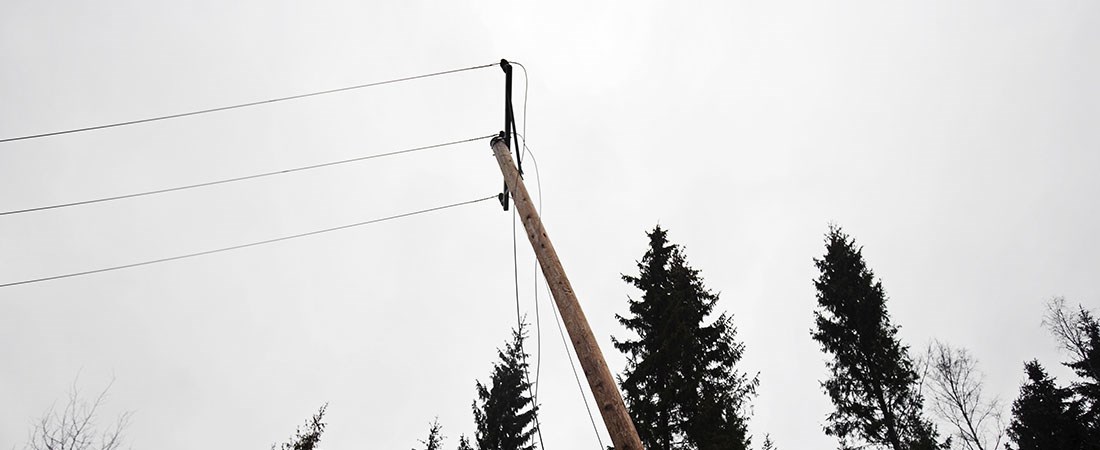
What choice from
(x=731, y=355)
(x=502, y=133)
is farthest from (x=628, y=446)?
(x=731, y=355)

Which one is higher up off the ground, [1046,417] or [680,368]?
[680,368]

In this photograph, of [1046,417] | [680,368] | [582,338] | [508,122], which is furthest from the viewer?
[1046,417]

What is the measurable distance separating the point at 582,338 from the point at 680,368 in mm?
10354

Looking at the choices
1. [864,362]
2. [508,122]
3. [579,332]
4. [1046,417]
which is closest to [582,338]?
[579,332]

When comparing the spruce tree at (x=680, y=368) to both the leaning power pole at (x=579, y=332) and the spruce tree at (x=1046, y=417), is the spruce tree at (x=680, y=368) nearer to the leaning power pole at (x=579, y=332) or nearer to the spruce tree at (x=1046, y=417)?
the leaning power pole at (x=579, y=332)

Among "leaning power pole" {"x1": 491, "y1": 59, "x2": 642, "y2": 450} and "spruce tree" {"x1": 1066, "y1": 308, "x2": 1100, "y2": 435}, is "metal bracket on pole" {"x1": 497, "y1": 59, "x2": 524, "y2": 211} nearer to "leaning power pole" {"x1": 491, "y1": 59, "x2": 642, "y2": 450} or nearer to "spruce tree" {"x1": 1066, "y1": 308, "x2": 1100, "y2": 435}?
"leaning power pole" {"x1": 491, "y1": 59, "x2": 642, "y2": 450}

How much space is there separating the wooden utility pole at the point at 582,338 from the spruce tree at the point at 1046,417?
30.0 m

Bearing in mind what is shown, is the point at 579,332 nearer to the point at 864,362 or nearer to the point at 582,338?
the point at 582,338

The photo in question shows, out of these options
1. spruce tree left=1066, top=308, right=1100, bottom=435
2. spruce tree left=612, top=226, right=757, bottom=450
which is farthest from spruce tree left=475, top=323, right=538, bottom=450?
spruce tree left=1066, top=308, right=1100, bottom=435

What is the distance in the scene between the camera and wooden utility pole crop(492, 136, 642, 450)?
14.0 ft

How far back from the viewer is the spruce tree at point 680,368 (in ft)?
42.4

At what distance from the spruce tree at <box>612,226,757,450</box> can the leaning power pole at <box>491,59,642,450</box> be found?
29.1ft

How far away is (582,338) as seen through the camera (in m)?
4.72

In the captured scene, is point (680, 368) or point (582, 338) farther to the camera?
point (680, 368)
